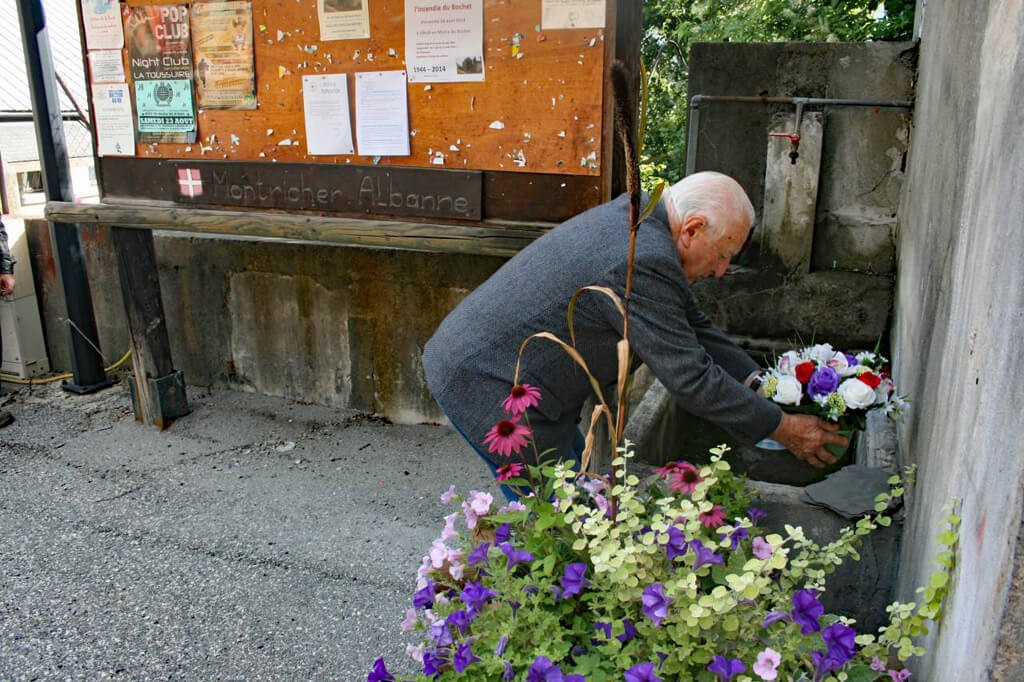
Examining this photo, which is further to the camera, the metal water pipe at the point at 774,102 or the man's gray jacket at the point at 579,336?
the metal water pipe at the point at 774,102

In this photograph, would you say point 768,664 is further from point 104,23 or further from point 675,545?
point 104,23

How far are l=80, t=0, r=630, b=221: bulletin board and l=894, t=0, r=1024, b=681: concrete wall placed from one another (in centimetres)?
147

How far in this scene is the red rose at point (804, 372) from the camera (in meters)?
2.82

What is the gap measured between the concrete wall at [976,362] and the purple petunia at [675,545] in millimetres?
500


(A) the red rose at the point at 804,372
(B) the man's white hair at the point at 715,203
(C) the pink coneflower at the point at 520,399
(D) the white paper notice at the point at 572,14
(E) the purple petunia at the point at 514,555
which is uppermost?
(D) the white paper notice at the point at 572,14

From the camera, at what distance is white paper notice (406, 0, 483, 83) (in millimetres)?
3781

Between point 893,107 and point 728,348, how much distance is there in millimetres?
2720

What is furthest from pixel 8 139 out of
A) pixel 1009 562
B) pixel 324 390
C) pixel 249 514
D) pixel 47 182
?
pixel 1009 562

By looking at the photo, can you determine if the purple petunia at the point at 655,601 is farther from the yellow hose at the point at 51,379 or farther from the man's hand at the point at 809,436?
the yellow hose at the point at 51,379

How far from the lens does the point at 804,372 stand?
283 cm

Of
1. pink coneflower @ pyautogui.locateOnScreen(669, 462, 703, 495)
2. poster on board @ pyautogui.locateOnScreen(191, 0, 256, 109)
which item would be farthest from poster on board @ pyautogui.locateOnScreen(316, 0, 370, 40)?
pink coneflower @ pyautogui.locateOnScreen(669, 462, 703, 495)

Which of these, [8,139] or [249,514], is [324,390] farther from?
A: [8,139]

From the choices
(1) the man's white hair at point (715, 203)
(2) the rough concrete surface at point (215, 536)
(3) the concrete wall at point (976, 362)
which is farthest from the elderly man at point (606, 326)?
(2) the rough concrete surface at point (215, 536)

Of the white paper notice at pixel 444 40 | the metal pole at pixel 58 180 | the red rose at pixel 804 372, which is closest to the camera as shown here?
the red rose at pixel 804 372
